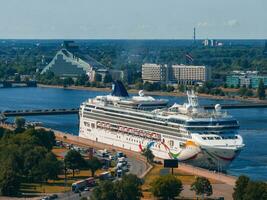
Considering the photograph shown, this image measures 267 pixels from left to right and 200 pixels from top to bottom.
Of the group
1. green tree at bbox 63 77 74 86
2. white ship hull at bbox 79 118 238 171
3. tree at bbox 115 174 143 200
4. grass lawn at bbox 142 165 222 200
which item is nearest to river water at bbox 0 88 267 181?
white ship hull at bbox 79 118 238 171

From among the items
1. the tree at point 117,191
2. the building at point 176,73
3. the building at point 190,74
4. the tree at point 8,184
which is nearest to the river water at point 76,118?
the tree at point 117,191

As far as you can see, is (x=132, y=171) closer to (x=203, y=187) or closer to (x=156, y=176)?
(x=156, y=176)

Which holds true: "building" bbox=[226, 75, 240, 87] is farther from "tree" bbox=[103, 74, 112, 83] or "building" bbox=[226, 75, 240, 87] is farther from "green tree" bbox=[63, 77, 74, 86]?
"green tree" bbox=[63, 77, 74, 86]

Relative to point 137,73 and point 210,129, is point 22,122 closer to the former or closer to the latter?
point 210,129

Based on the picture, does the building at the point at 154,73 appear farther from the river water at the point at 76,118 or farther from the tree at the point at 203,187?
the tree at the point at 203,187

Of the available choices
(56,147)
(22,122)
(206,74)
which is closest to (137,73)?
(206,74)
